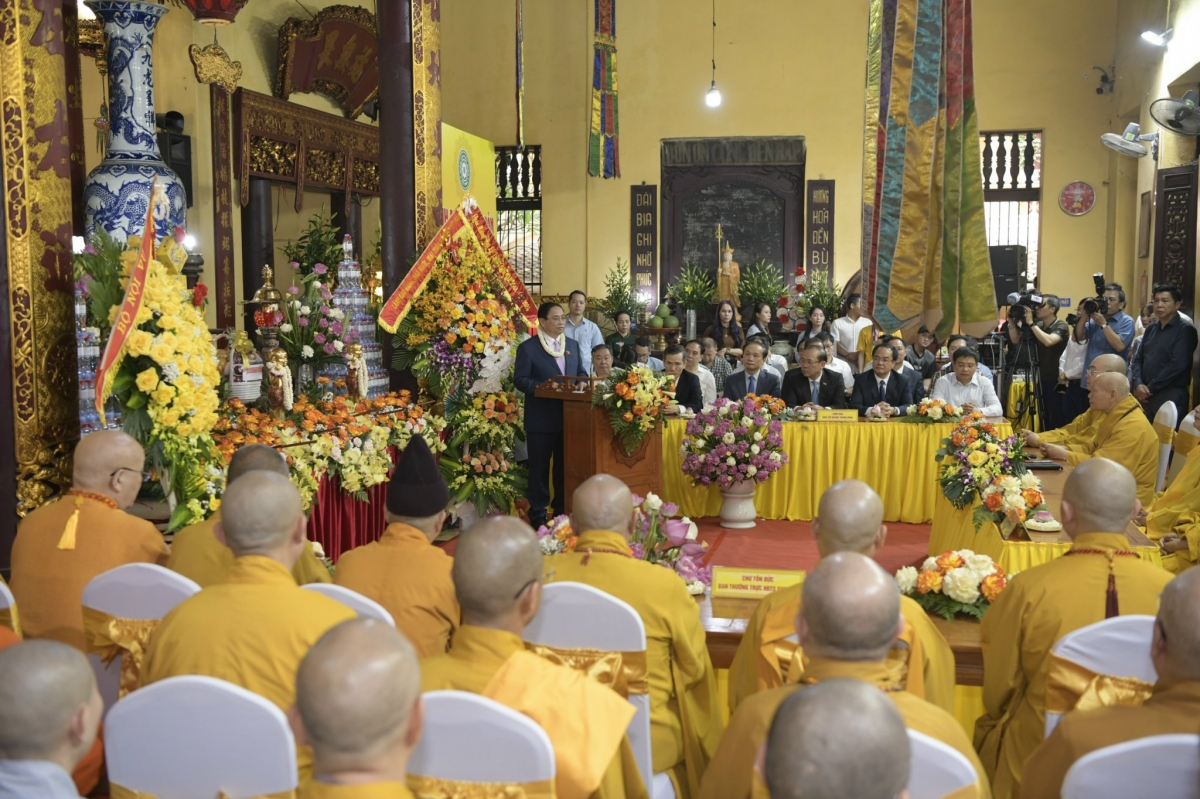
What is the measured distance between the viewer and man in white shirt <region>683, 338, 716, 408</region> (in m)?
8.16

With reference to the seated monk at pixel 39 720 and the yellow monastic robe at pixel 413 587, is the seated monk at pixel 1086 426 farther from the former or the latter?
the seated monk at pixel 39 720

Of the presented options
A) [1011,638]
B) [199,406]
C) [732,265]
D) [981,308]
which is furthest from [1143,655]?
[732,265]

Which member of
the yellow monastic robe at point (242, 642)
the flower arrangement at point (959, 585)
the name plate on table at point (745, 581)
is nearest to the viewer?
the yellow monastic robe at point (242, 642)

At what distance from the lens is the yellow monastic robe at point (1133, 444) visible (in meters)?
5.50

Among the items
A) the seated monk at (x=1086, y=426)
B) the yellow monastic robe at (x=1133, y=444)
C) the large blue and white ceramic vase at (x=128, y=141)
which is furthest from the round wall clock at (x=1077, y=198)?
the large blue and white ceramic vase at (x=128, y=141)

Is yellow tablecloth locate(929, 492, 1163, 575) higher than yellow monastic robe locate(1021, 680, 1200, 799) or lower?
lower

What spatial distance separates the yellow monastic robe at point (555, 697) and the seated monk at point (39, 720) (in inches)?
23.4

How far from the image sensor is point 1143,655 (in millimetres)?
2363

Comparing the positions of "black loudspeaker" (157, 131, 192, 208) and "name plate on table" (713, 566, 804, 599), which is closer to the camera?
"name plate on table" (713, 566, 804, 599)

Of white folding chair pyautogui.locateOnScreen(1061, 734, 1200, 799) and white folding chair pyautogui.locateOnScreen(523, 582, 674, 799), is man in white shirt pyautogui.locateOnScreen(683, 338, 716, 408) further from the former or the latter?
white folding chair pyautogui.locateOnScreen(1061, 734, 1200, 799)

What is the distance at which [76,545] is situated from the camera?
10.0 feet

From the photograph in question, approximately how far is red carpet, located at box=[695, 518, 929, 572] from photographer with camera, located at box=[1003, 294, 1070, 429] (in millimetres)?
3559

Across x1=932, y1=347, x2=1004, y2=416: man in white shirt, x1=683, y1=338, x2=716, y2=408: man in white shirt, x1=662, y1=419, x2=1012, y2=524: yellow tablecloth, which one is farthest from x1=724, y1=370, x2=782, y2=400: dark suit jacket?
x1=932, y1=347, x2=1004, y2=416: man in white shirt

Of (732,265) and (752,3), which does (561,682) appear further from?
(752,3)
